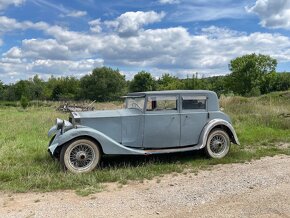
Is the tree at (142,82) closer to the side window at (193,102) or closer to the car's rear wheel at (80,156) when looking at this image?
the side window at (193,102)

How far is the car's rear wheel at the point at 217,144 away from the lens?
8.48 meters

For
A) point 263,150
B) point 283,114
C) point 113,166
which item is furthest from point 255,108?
point 113,166

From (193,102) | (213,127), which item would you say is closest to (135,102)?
(193,102)

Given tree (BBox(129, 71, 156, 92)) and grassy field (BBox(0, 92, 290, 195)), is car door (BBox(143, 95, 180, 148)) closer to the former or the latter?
grassy field (BBox(0, 92, 290, 195))

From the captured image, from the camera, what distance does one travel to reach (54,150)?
7.36 metres

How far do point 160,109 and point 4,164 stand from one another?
3726mm

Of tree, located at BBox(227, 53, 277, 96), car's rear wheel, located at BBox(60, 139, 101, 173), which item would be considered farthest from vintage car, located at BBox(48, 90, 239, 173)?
tree, located at BBox(227, 53, 277, 96)

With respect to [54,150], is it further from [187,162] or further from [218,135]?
[218,135]

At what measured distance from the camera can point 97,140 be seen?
7.36 metres

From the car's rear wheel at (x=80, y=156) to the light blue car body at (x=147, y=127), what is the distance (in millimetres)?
123

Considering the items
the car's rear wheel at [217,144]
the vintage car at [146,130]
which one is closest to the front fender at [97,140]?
the vintage car at [146,130]

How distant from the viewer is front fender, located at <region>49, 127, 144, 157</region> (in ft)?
23.5

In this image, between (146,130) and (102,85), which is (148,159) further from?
(102,85)

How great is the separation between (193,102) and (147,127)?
1.36 metres
